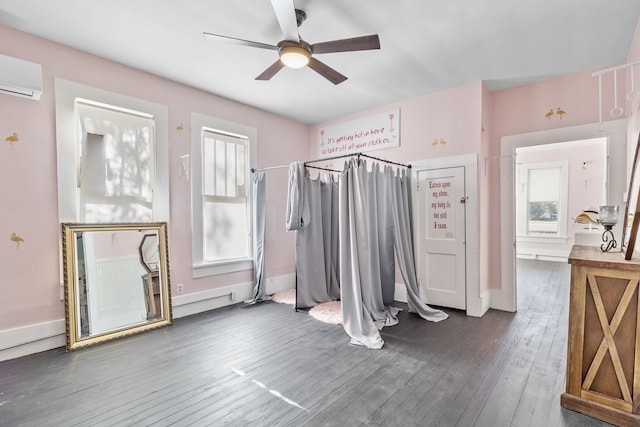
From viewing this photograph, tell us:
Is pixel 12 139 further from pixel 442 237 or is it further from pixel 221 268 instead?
pixel 442 237

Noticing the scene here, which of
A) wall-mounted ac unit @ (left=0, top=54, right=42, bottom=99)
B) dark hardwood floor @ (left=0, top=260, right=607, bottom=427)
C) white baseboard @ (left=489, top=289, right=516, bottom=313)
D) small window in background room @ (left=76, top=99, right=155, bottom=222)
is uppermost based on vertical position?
wall-mounted ac unit @ (left=0, top=54, right=42, bottom=99)

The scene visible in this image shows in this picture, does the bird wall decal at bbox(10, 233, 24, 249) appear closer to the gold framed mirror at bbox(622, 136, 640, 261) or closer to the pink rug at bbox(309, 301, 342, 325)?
the pink rug at bbox(309, 301, 342, 325)

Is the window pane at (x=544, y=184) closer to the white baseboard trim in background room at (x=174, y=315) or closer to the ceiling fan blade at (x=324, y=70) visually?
the white baseboard trim in background room at (x=174, y=315)

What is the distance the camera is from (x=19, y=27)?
101 inches

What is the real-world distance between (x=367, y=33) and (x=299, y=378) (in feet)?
9.55

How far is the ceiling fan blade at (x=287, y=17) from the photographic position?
1.80m

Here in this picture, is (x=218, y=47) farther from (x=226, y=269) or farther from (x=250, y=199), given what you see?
(x=226, y=269)

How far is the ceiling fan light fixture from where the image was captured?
2.23m

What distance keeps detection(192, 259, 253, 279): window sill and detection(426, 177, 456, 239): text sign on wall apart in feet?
8.50

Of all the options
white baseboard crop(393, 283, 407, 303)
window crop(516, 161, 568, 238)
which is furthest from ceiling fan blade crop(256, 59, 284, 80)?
window crop(516, 161, 568, 238)

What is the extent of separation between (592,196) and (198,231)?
8.18 meters

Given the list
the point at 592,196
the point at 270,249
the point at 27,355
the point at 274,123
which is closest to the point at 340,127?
the point at 274,123

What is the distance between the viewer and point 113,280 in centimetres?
307

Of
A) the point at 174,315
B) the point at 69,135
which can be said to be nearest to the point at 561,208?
the point at 174,315
